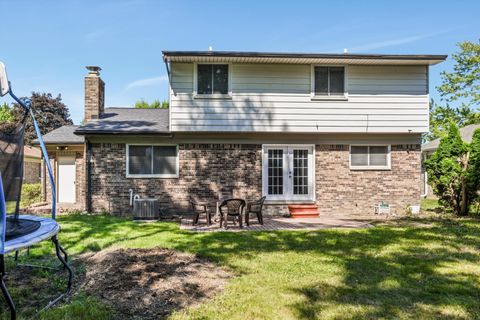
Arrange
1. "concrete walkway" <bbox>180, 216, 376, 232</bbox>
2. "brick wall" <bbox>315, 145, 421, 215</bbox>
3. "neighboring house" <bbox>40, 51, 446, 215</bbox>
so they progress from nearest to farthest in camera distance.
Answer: "concrete walkway" <bbox>180, 216, 376, 232</bbox>
"neighboring house" <bbox>40, 51, 446, 215</bbox>
"brick wall" <bbox>315, 145, 421, 215</bbox>

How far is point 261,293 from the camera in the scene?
4.18m

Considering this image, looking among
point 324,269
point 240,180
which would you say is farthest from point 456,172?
point 324,269

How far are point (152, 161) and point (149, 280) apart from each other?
744 cm

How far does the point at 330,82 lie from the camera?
1149cm

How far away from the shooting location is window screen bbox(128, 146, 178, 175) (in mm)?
11453

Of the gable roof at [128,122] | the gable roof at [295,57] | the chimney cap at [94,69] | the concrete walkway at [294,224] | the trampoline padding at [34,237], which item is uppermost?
the chimney cap at [94,69]

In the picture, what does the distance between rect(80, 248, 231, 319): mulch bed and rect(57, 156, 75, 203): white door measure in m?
9.01

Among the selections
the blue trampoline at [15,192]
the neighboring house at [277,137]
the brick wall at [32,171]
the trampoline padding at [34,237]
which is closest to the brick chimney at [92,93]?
the neighboring house at [277,137]

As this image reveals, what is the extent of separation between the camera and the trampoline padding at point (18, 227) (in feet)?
12.0

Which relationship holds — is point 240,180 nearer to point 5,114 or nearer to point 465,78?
point 465,78

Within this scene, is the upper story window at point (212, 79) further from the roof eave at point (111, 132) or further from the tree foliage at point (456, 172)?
the tree foliage at point (456, 172)

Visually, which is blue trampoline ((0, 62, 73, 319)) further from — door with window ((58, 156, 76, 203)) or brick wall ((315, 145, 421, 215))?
door with window ((58, 156, 76, 203))

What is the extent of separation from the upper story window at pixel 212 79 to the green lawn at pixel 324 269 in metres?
4.89

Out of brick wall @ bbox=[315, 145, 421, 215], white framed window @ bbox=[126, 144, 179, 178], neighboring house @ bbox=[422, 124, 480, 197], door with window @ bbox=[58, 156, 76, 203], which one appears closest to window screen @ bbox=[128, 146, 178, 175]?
white framed window @ bbox=[126, 144, 179, 178]
